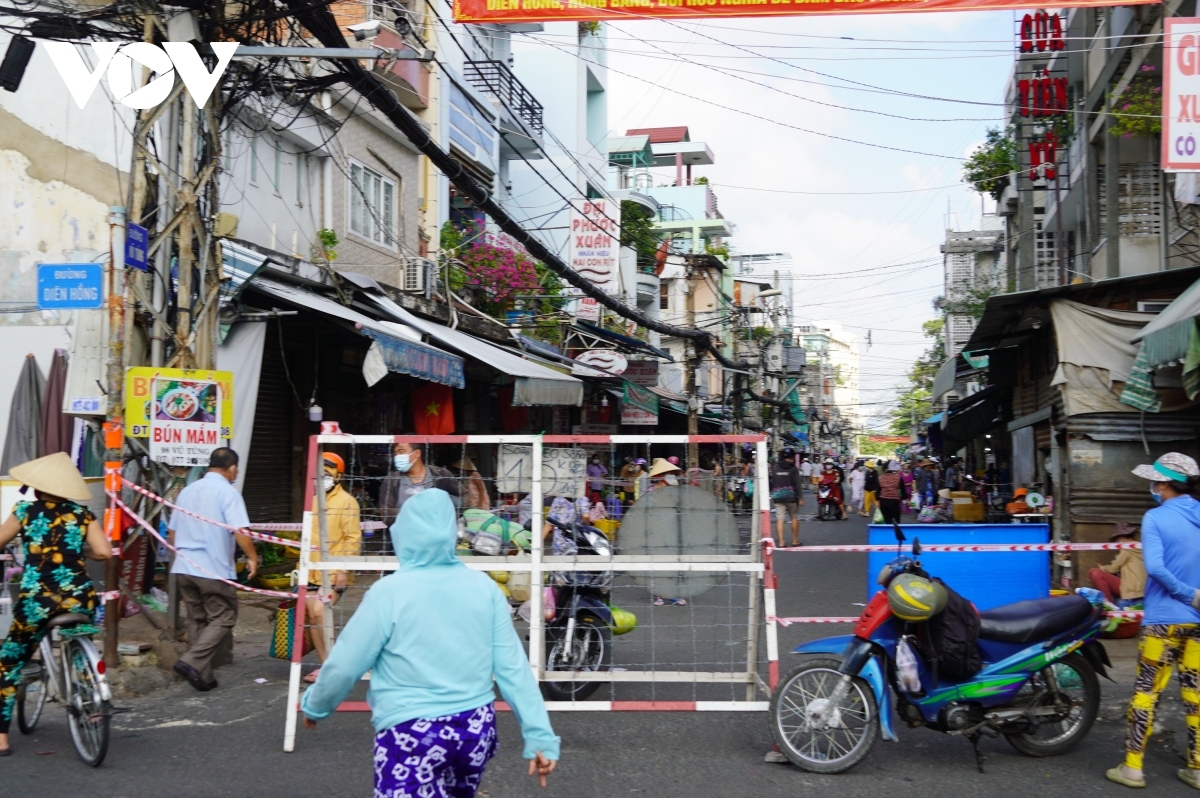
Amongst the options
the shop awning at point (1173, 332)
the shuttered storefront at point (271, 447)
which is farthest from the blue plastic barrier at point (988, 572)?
the shuttered storefront at point (271, 447)

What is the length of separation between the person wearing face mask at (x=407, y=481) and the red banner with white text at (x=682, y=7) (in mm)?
3769

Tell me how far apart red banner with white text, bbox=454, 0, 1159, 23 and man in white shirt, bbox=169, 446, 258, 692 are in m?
4.32

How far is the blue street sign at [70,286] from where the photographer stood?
8.32m

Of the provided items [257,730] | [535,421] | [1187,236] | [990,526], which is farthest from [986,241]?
[257,730]

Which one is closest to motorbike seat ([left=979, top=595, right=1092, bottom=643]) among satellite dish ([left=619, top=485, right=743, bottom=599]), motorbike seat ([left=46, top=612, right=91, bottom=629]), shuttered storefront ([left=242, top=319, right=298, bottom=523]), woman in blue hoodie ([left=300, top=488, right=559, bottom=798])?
satellite dish ([left=619, top=485, right=743, bottom=599])

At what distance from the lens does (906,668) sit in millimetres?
5785

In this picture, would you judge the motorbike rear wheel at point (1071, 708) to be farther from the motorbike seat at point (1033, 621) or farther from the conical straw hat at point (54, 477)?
the conical straw hat at point (54, 477)

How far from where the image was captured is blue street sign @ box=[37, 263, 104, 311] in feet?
27.3

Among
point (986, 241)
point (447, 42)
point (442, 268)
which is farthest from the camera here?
point (986, 241)

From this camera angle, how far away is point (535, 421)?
24031mm

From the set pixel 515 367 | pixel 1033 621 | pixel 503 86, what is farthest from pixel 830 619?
pixel 503 86

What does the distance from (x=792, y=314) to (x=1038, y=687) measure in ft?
212

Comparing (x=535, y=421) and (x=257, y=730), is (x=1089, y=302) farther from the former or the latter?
(x=535, y=421)

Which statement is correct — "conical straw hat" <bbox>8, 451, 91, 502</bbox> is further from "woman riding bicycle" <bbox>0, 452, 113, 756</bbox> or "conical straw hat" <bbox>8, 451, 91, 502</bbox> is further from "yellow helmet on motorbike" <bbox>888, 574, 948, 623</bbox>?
"yellow helmet on motorbike" <bbox>888, 574, 948, 623</bbox>
